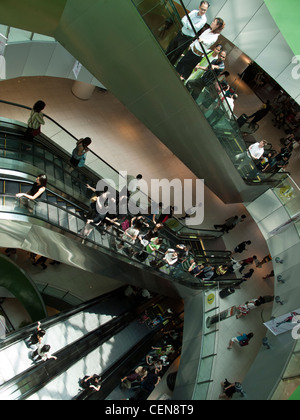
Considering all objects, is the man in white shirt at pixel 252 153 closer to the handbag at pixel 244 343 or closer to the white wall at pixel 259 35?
the white wall at pixel 259 35

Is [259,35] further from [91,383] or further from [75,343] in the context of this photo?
[91,383]

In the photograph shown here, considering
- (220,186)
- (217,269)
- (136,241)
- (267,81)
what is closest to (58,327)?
(136,241)

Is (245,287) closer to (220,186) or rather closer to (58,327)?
(220,186)

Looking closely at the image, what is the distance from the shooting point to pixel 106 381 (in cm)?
1059

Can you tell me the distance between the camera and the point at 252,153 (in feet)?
42.6

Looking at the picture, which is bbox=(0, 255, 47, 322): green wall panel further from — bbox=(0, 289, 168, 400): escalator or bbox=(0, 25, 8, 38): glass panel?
bbox=(0, 25, 8, 38): glass panel

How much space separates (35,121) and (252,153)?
7.33 metres

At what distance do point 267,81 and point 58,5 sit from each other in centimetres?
1643

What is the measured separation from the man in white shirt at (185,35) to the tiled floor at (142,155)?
22.3 ft

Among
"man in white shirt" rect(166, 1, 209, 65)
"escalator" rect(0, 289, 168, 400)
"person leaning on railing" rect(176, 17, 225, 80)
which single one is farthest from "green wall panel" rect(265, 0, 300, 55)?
"escalator" rect(0, 289, 168, 400)

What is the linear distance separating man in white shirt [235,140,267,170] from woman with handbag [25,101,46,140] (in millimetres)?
6536

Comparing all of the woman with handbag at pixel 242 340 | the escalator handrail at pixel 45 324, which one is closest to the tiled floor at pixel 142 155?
the woman with handbag at pixel 242 340

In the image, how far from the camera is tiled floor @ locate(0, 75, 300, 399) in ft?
43.6

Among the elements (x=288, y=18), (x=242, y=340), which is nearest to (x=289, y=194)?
(x=242, y=340)
